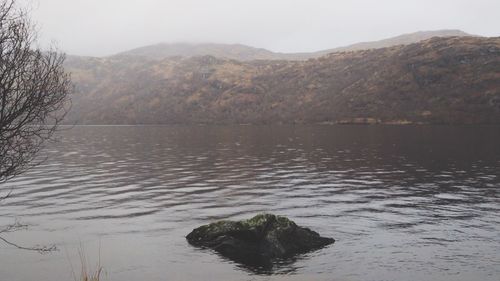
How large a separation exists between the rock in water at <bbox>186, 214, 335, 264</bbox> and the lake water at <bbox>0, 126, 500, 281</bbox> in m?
0.99

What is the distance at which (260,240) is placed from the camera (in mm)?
24734

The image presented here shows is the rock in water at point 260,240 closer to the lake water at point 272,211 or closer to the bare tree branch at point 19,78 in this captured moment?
the lake water at point 272,211

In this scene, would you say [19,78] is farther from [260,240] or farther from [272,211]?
[272,211]

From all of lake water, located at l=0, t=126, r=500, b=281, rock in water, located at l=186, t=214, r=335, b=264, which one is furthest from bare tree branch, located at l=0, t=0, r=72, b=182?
rock in water, located at l=186, t=214, r=335, b=264

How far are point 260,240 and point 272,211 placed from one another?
408 inches

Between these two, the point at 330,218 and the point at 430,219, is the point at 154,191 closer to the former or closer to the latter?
the point at 330,218

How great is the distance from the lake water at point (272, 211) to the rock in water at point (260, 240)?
99 centimetres

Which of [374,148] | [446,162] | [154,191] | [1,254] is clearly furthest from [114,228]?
[374,148]

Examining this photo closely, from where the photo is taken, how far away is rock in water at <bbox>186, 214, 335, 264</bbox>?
24125 mm

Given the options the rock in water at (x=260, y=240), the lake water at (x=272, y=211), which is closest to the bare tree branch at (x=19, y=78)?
the lake water at (x=272, y=211)

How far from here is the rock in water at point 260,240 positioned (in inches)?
950

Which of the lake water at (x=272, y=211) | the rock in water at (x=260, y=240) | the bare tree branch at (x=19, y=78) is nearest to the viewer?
the bare tree branch at (x=19, y=78)

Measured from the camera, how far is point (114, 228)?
99.7ft

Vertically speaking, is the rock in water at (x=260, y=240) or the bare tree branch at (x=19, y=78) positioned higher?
the bare tree branch at (x=19, y=78)
